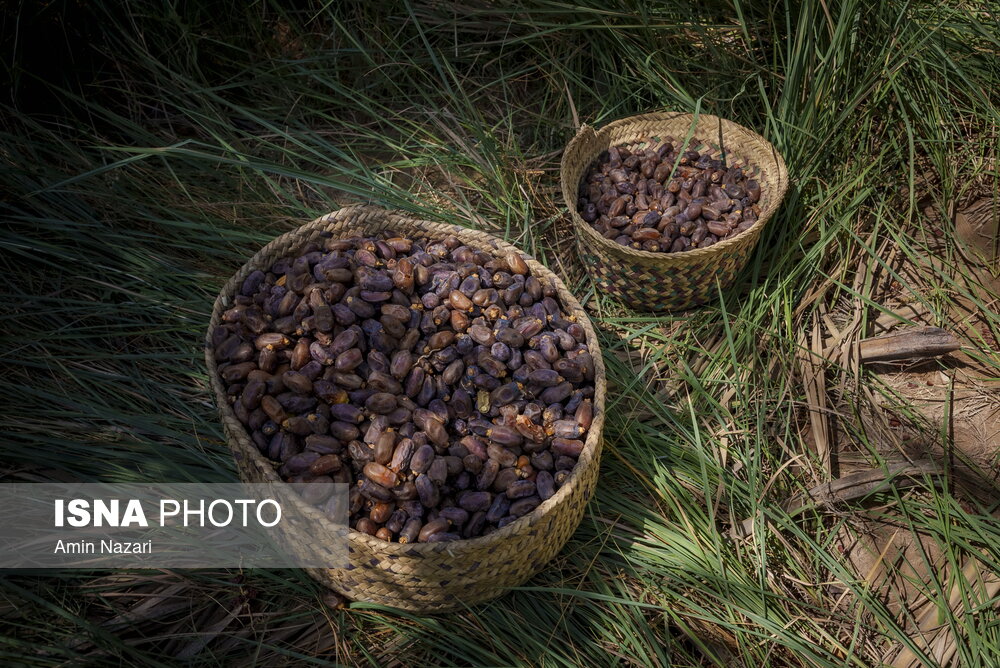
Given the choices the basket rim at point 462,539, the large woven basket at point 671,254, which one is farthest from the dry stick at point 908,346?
the basket rim at point 462,539

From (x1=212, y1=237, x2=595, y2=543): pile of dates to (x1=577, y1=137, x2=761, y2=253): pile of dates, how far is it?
20.5 inches

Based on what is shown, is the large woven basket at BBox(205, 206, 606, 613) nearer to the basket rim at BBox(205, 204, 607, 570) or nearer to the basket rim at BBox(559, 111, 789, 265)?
the basket rim at BBox(205, 204, 607, 570)

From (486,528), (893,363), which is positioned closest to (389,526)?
(486,528)

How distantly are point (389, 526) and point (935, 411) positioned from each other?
1.85 metres

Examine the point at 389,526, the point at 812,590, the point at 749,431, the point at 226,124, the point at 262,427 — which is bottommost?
the point at 812,590

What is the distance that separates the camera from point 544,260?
310cm

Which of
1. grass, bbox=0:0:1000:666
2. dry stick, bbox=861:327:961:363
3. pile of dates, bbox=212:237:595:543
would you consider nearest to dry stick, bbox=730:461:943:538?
grass, bbox=0:0:1000:666

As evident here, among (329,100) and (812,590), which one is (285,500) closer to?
(812,590)

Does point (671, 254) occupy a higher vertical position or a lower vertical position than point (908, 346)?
higher

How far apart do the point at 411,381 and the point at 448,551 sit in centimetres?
54

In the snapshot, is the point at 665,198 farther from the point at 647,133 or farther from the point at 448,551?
the point at 448,551

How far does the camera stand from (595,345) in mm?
2449

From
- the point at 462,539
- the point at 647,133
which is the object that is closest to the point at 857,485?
the point at 462,539

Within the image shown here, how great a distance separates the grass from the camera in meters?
2.24
